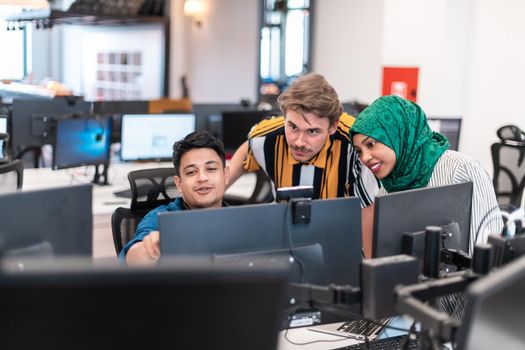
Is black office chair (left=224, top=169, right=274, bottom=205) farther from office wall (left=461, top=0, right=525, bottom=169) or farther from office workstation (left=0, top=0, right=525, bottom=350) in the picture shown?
office wall (left=461, top=0, right=525, bottom=169)

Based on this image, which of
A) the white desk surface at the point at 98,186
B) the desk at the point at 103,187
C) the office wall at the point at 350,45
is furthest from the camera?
the office wall at the point at 350,45

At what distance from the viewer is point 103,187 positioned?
4.39 meters

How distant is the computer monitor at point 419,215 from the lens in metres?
1.53

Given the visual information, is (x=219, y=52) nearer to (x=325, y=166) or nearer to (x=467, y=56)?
(x=467, y=56)

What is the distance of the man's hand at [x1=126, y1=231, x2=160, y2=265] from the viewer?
1584mm

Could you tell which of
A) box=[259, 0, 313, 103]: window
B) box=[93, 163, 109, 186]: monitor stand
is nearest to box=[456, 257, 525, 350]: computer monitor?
box=[93, 163, 109, 186]: monitor stand

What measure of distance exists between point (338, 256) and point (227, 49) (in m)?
7.87

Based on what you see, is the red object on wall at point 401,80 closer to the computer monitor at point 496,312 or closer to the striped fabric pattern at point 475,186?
the striped fabric pattern at point 475,186

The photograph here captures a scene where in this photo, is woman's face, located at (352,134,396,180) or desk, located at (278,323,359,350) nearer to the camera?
desk, located at (278,323,359,350)

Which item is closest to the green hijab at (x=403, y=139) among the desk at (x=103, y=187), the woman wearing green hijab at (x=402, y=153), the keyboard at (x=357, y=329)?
the woman wearing green hijab at (x=402, y=153)

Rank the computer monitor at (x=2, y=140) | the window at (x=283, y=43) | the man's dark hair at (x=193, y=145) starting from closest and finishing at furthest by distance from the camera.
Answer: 1. the man's dark hair at (x=193, y=145)
2. the computer monitor at (x=2, y=140)
3. the window at (x=283, y=43)

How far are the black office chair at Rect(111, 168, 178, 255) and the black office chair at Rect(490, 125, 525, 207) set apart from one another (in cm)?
256

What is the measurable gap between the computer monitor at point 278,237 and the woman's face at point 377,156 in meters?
0.45

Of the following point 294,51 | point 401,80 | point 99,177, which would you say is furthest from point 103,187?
point 294,51
